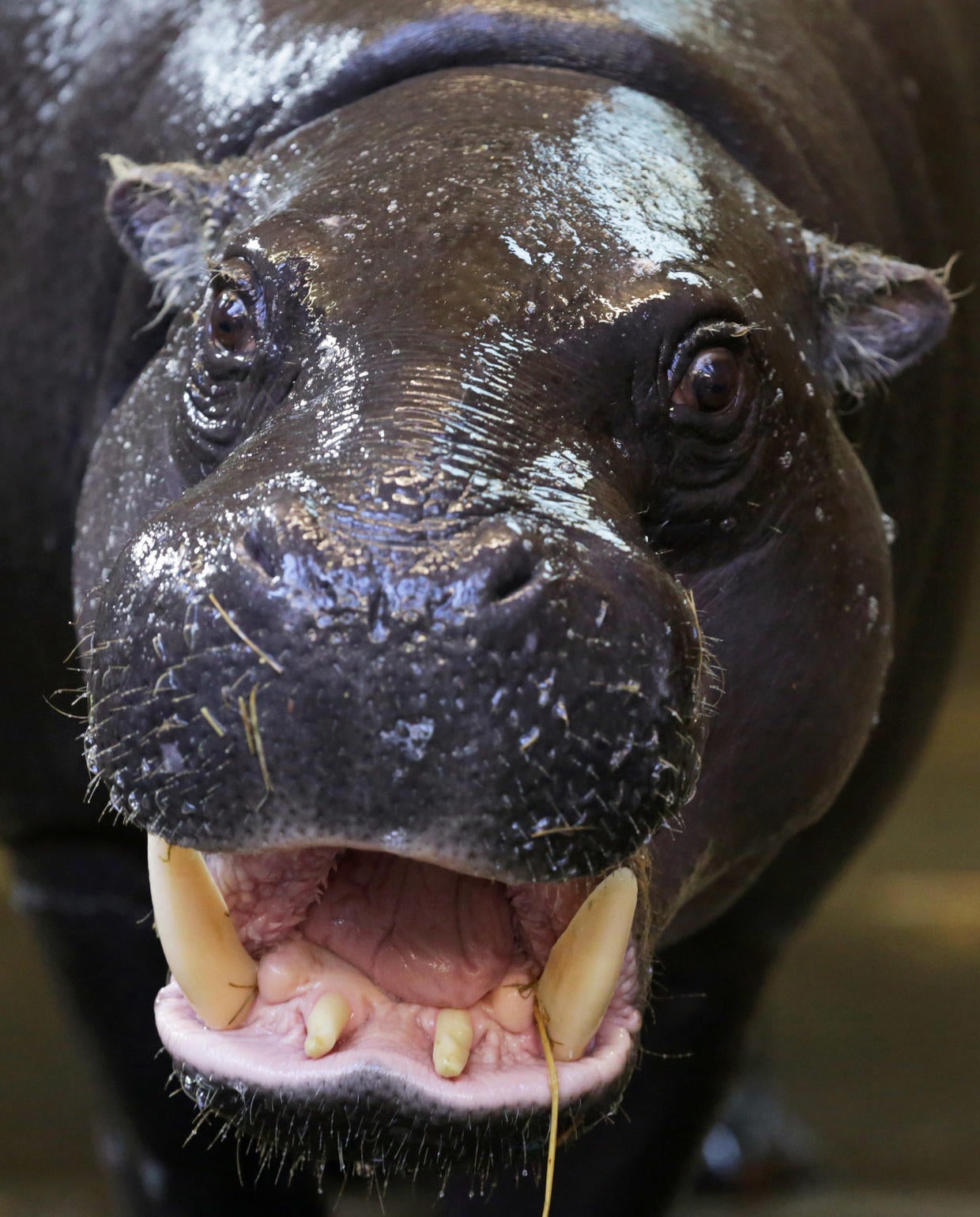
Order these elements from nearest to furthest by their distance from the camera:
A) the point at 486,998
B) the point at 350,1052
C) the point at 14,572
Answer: the point at 350,1052
the point at 486,998
the point at 14,572

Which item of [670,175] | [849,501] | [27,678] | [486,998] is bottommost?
[27,678]

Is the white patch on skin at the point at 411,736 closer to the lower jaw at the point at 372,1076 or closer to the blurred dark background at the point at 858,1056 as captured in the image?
the lower jaw at the point at 372,1076

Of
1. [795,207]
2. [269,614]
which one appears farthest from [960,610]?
[269,614]

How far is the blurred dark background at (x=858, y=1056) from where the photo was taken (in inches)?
149

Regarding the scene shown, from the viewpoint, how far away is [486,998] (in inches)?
71.5

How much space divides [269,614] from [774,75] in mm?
1535

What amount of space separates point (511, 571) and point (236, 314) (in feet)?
2.00

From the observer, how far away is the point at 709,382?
1.98 metres

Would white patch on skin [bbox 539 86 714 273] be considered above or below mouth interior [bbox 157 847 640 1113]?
above

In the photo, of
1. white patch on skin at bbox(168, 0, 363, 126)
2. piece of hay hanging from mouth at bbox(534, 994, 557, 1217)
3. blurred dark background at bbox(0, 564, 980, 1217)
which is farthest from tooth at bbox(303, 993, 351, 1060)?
blurred dark background at bbox(0, 564, 980, 1217)

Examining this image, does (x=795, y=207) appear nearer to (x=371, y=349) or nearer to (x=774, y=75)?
(x=774, y=75)

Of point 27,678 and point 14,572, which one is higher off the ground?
point 14,572

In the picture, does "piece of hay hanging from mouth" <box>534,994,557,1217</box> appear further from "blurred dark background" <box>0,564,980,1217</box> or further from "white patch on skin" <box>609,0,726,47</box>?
"blurred dark background" <box>0,564,980,1217</box>

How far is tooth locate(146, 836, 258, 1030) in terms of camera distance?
1.75m
